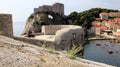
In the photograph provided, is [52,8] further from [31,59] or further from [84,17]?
[31,59]

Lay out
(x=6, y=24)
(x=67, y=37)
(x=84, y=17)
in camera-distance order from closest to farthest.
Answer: (x=6, y=24)
(x=67, y=37)
(x=84, y=17)

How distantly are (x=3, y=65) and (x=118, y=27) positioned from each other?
91.6m

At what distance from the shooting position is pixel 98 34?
305 feet

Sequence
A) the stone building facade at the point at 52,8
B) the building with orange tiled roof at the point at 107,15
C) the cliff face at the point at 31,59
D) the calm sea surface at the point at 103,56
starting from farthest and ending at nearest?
the building with orange tiled roof at the point at 107,15
the stone building facade at the point at 52,8
the calm sea surface at the point at 103,56
the cliff face at the point at 31,59

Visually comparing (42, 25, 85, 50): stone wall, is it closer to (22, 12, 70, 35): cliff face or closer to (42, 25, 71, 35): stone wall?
(42, 25, 71, 35): stone wall

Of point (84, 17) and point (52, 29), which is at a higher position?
point (84, 17)

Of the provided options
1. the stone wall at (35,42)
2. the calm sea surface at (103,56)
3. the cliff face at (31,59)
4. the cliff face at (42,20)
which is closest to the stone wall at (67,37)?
the stone wall at (35,42)

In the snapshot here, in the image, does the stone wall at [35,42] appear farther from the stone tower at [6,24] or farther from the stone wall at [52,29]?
the stone wall at [52,29]

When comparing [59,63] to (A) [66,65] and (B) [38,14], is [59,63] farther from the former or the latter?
(B) [38,14]

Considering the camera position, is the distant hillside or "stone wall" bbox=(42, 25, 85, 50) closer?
"stone wall" bbox=(42, 25, 85, 50)

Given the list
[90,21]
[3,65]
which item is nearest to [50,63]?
[3,65]

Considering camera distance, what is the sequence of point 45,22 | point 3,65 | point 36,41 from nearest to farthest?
point 3,65 → point 36,41 → point 45,22

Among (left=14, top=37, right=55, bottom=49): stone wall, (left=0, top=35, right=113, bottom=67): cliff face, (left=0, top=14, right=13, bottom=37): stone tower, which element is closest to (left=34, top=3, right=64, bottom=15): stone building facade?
(left=14, top=37, right=55, bottom=49): stone wall

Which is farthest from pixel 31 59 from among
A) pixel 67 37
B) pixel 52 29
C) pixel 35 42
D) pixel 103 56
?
pixel 103 56
